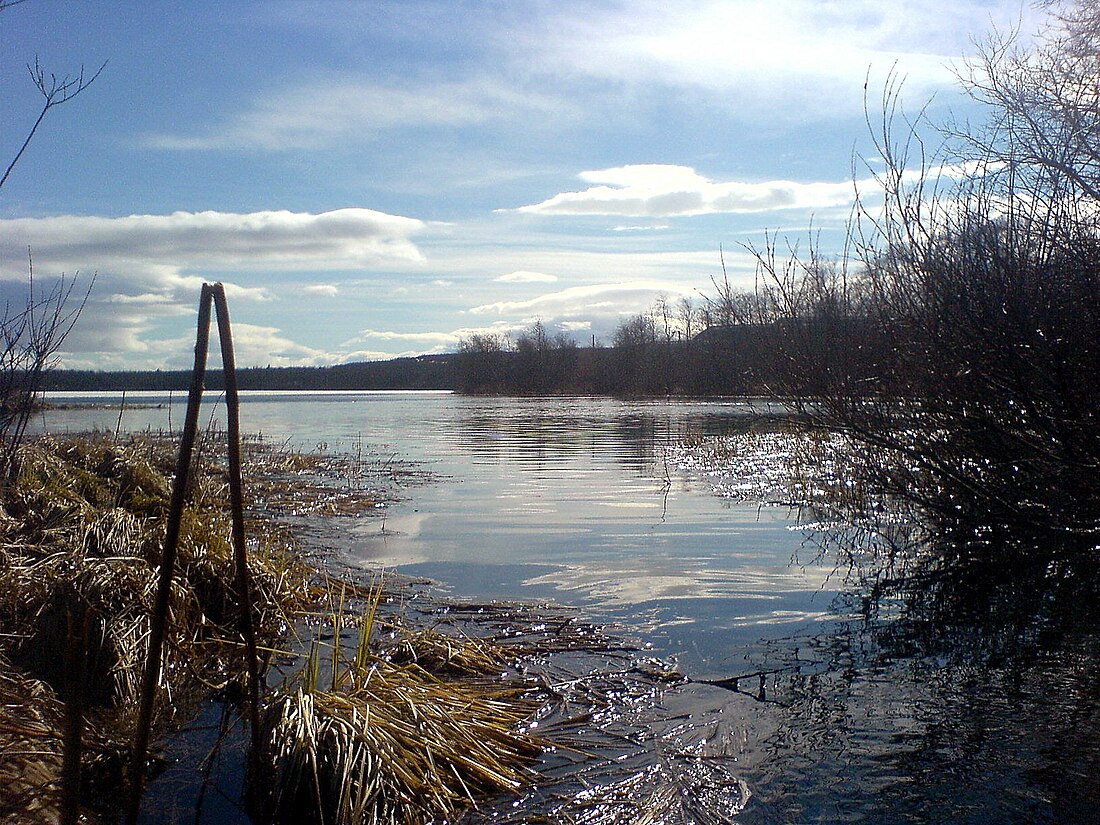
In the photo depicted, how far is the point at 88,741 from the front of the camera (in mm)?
4941

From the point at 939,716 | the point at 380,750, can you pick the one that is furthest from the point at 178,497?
the point at 939,716

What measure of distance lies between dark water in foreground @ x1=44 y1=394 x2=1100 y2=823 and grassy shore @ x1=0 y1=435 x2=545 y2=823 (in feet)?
2.06

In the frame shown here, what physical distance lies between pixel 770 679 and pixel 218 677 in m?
4.14

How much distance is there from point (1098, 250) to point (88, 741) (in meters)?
8.08

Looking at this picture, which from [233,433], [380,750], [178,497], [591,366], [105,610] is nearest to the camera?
[178,497]

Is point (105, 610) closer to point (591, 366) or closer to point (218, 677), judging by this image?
point (218, 677)

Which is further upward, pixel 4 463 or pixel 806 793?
pixel 4 463

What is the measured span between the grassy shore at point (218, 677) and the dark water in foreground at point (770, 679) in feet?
2.06

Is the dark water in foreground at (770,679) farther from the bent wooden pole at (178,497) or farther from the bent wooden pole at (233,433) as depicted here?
the bent wooden pole at (178,497)

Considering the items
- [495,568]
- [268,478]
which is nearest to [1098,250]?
[495,568]

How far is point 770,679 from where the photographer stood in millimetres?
6711

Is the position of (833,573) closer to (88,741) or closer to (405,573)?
(405,573)

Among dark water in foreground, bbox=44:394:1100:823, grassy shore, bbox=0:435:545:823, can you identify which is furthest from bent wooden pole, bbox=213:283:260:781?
dark water in foreground, bbox=44:394:1100:823

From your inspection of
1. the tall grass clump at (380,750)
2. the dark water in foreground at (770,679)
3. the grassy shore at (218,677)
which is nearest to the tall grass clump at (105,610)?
the grassy shore at (218,677)
